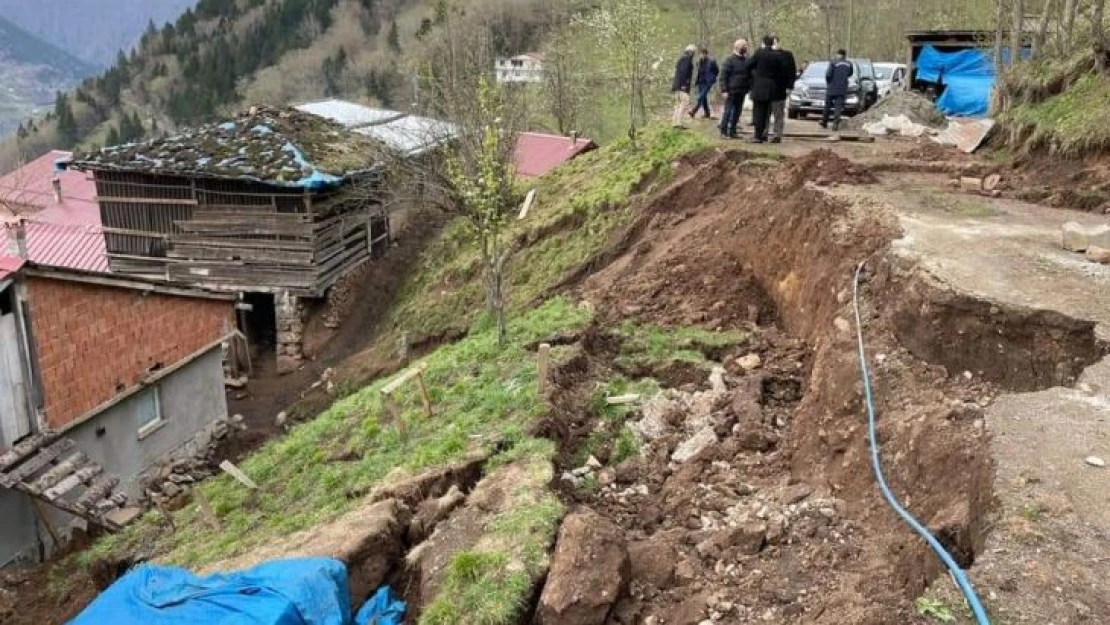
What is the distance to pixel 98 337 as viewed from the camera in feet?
52.4

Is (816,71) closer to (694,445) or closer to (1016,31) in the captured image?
(1016,31)

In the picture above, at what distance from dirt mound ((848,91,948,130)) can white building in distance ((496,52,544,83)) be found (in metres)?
18.4

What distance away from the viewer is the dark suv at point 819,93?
23.9 meters

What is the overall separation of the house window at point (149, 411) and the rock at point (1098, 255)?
53.6ft

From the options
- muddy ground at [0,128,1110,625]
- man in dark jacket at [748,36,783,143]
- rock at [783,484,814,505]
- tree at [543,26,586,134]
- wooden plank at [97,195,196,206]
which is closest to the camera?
muddy ground at [0,128,1110,625]

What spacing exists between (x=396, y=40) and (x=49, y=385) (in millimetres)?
63139

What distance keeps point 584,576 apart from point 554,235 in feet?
42.8

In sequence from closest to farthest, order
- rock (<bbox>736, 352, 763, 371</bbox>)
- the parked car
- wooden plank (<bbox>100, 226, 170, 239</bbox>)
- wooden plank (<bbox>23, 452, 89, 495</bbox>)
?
rock (<bbox>736, 352, 763, 371</bbox>)
wooden plank (<bbox>23, 452, 89, 495</bbox>)
wooden plank (<bbox>100, 226, 170, 239</bbox>)
the parked car

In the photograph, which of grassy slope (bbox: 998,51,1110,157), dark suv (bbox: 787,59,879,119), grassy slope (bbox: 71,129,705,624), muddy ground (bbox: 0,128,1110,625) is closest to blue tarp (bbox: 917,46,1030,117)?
dark suv (bbox: 787,59,879,119)

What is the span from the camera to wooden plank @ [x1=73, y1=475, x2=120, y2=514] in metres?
13.8

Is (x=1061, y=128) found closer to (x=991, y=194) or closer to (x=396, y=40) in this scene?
(x=991, y=194)

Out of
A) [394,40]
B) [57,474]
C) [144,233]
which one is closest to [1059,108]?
[57,474]

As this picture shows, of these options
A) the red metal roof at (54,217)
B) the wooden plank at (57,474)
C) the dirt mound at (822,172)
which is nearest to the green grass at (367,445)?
the wooden plank at (57,474)

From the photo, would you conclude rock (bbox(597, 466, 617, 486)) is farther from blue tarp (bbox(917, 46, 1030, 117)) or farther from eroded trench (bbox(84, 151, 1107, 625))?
blue tarp (bbox(917, 46, 1030, 117))
